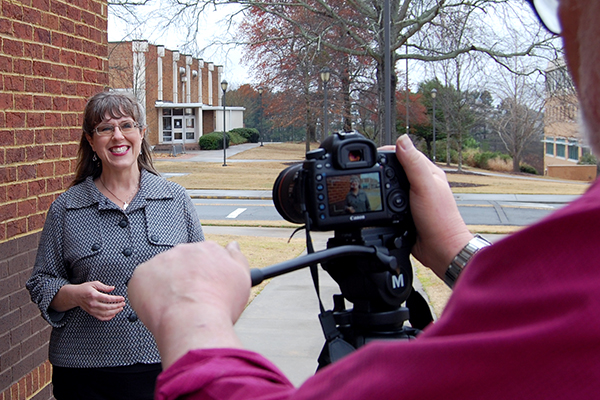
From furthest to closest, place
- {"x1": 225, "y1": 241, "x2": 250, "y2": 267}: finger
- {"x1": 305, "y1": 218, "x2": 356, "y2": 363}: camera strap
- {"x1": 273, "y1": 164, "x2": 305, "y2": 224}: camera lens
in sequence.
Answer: {"x1": 273, "y1": 164, "x2": 305, "y2": 224}: camera lens, {"x1": 305, "y1": 218, "x2": 356, "y2": 363}: camera strap, {"x1": 225, "y1": 241, "x2": 250, "y2": 267}: finger

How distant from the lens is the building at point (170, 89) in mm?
39938

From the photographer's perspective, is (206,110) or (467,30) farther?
(206,110)

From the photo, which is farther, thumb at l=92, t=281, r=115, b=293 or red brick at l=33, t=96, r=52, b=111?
red brick at l=33, t=96, r=52, b=111

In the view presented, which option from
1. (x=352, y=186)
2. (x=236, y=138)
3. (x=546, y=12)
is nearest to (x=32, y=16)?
(x=352, y=186)

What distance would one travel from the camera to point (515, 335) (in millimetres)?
573

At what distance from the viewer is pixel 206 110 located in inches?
2238

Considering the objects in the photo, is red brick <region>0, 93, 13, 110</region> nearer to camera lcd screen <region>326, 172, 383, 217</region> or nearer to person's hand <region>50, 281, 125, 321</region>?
person's hand <region>50, 281, 125, 321</region>

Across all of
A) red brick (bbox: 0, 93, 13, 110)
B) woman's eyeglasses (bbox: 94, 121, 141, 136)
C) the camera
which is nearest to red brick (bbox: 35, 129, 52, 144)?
red brick (bbox: 0, 93, 13, 110)

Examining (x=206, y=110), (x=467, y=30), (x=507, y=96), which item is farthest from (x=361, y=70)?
(x=206, y=110)

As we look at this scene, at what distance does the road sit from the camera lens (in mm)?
11897

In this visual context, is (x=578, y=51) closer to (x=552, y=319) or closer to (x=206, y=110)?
(x=552, y=319)

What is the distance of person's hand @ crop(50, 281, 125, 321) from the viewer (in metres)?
2.54

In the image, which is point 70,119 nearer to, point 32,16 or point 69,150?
point 69,150

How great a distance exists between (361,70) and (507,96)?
10.1 meters
